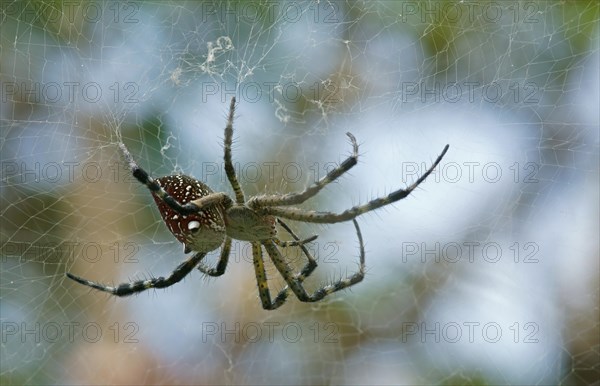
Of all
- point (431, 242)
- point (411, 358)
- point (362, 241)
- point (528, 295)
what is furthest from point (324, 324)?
point (362, 241)

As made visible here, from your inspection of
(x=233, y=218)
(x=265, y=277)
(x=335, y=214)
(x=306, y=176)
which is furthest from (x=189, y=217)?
(x=306, y=176)

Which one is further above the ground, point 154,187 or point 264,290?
point 154,187

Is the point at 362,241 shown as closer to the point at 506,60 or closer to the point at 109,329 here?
the point at 506,60

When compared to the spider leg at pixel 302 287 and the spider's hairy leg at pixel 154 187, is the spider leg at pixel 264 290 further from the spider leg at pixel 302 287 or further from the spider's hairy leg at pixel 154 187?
the spider's hairy leg at pixel 154 187

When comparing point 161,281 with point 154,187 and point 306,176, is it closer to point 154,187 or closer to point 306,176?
point 154,187

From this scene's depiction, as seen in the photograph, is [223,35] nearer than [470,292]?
Yes

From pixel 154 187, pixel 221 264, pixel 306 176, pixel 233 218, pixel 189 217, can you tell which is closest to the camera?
pixel 154 187

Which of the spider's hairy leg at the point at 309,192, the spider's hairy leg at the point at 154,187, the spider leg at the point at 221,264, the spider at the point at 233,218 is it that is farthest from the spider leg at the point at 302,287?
the spider's hairy leg at the point at 154,187
